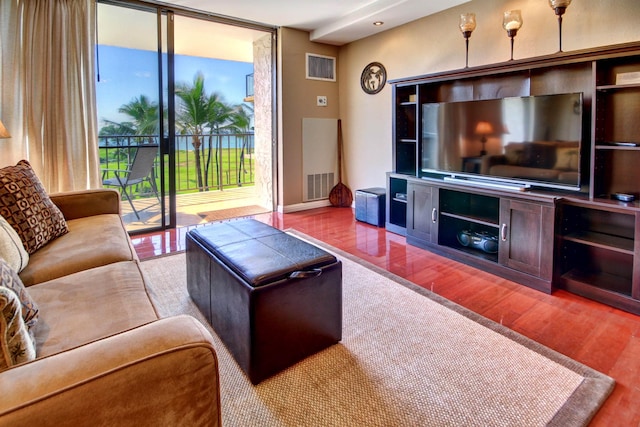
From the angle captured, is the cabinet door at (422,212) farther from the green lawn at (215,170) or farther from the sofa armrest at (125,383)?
the green lawn at (215,170)

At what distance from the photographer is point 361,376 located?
1736 mm

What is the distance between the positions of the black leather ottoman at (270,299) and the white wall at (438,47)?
267 cm

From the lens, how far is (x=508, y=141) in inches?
119

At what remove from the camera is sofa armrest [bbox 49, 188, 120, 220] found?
2.67 metres

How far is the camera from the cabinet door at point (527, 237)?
2.59 meters

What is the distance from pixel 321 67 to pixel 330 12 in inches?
40.0

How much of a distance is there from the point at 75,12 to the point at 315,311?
3508 mm

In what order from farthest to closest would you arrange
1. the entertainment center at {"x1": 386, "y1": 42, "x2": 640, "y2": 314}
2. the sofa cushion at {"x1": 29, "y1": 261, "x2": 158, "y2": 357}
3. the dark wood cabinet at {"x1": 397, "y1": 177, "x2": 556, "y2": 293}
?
the dark wood cabinet at {"x1": 397, "y1": 177, "x2": 556, "y2": 293}, the entertainment center at {"x1": 386, "y1": 42, "x2": 640, "y2": 314}, the sofa cushion at {"x1": 29, "y1": 261, "x2": 158, "y2": 357}

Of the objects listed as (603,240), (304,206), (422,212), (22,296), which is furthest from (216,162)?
(22,296)

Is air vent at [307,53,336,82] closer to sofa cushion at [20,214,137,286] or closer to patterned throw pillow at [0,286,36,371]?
sofa cushion at [20,214,137,286]

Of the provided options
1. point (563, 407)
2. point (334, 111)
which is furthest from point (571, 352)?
point (334, 111)

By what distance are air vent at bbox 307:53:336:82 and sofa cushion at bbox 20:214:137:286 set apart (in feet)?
11.4

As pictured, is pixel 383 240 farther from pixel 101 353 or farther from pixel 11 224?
pixel 101 353

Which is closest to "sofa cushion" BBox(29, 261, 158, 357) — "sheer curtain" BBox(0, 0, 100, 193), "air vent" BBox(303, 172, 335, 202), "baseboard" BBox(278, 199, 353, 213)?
"sheer curtain" BBox(0, 0, 100, 193)
